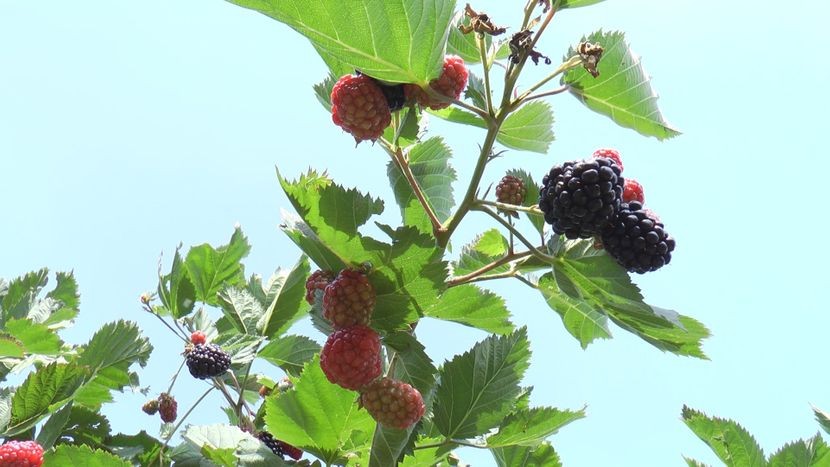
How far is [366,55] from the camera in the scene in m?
1.86

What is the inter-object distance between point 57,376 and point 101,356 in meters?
0.30

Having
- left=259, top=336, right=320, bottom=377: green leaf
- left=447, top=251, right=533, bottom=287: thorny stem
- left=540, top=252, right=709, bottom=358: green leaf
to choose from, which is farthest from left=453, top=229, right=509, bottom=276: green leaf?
left=259, top=336, right=320, bottom=377: green leaf

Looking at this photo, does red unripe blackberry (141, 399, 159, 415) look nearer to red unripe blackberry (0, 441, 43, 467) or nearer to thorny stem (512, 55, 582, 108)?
red unripe blackberry (0, 441, 43, 467)

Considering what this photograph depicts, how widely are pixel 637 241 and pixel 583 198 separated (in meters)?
0.20

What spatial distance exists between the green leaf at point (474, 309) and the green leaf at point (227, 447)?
702mm

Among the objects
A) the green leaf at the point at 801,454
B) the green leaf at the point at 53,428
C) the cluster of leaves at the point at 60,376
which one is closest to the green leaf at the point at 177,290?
the cluster of leaves at the point at 60,376

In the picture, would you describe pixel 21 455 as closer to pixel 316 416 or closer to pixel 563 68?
pixel 316 416

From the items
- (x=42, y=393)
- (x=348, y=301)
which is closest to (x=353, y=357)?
(x=348, y=301)

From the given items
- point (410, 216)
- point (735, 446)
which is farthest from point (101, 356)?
point (735, 446)

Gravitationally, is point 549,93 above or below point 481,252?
above

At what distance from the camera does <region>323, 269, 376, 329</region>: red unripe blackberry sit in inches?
77.9

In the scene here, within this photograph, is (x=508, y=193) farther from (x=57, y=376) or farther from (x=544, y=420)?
(x=57, y=376)

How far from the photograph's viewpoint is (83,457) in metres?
2.21

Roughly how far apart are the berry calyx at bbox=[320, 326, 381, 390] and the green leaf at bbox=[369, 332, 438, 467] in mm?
130
